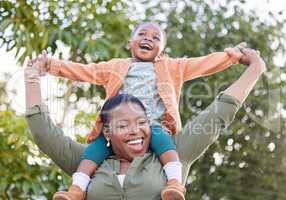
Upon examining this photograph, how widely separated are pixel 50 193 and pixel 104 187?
68.6 inches

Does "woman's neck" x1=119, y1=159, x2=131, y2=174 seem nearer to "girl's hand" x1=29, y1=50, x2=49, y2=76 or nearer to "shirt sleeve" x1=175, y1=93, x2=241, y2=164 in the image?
"shirt sleeve" x1=175, y1=93, x2=241, y2=164

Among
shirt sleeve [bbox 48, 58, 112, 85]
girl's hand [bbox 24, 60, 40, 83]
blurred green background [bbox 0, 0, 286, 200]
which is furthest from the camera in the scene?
blurred green background [bbox 0, 0, 286, 200]

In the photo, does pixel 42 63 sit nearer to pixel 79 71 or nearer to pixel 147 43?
pixel 79 71

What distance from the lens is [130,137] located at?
177 cm

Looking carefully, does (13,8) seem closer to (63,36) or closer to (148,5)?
(63,36)

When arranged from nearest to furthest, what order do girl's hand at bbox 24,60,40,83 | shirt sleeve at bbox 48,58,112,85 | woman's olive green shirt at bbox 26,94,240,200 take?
woman's olive green shirt at bbox 26,94,240,200
girl's hand at bbox 24,60,40,83
shirt sleeve at bbox 48,58,112,85

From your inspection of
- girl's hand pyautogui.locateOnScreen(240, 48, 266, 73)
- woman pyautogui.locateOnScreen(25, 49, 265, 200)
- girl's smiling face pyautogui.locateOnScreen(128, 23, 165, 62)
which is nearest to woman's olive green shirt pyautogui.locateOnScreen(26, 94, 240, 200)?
woman pyautogui.locateOnScreen(25, 49, 265, 200)

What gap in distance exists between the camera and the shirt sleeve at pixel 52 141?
70.4 inches

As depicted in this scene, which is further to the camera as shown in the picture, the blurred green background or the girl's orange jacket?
the blurred green background

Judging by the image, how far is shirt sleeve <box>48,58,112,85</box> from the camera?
1968mm

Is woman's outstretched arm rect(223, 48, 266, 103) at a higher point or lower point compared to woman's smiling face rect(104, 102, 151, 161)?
higher

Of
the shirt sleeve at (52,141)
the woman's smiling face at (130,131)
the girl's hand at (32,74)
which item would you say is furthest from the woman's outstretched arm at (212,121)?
the girl's hand at (32,74)

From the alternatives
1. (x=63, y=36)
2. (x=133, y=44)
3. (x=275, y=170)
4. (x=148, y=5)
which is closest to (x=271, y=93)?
(x=275, y=170)

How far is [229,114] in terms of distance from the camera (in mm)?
1778
